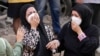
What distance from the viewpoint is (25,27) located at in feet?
13.4

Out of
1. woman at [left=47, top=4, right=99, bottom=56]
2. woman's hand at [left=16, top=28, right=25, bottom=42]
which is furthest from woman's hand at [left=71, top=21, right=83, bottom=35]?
woman's hand at [left=16, top=28, right=25, bottom=42]

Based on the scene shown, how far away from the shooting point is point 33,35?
4027 mm

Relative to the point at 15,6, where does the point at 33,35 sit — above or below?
above

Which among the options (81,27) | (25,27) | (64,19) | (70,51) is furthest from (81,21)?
(64,19)

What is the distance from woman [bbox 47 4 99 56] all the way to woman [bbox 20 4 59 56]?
23 cm

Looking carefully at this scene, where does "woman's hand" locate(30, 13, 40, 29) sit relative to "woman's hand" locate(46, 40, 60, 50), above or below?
above

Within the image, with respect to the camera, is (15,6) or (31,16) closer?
(31,16)

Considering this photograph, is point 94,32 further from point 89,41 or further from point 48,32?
point 48,32

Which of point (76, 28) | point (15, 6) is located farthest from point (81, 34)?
point (15, 6)

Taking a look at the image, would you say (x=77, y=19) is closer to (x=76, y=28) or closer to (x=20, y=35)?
(x=76, y=28)

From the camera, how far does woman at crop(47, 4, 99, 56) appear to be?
391 cm

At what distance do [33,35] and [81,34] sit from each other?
55 centimetres

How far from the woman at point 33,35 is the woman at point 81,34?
0.23 meters

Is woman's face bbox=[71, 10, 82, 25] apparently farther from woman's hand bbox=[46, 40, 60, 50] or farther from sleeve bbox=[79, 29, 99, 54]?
woman's hand bbox=[46, 40, 60, 50]
